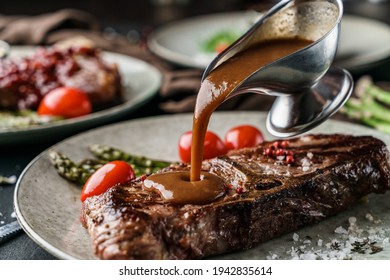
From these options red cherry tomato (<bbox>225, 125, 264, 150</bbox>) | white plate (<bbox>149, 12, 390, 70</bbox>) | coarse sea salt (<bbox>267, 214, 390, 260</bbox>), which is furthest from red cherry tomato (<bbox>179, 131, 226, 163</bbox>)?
white plate (<bbox>149, 12, 390, 70</bbox>)

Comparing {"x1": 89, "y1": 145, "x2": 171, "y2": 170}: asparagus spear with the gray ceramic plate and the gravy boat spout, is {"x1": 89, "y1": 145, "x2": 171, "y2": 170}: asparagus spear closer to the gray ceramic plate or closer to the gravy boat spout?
the gray ceramic plate

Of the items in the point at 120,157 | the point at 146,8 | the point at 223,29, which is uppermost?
the point at 120,157

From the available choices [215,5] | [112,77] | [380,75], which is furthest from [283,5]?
[215,5]

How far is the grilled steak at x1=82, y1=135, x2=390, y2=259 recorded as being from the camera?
10.8 feet

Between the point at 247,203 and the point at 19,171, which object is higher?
the point at 247,203

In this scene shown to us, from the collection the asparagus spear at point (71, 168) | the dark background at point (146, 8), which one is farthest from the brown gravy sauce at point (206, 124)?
the dark background at point (146, 8)

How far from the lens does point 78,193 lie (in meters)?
4.38

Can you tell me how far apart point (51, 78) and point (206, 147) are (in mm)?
2407

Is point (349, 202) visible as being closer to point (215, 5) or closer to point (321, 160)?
point (321, 160)

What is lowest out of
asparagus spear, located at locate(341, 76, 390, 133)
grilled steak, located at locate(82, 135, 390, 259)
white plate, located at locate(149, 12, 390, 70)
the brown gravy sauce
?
white plate, located at locate(149, 12, 390, 70)

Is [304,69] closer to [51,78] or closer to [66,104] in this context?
[66,104]

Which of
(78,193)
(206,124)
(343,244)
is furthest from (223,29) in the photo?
(343,244)

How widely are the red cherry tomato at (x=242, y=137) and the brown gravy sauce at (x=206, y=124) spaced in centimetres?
82

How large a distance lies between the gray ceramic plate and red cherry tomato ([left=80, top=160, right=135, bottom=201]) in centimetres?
14
